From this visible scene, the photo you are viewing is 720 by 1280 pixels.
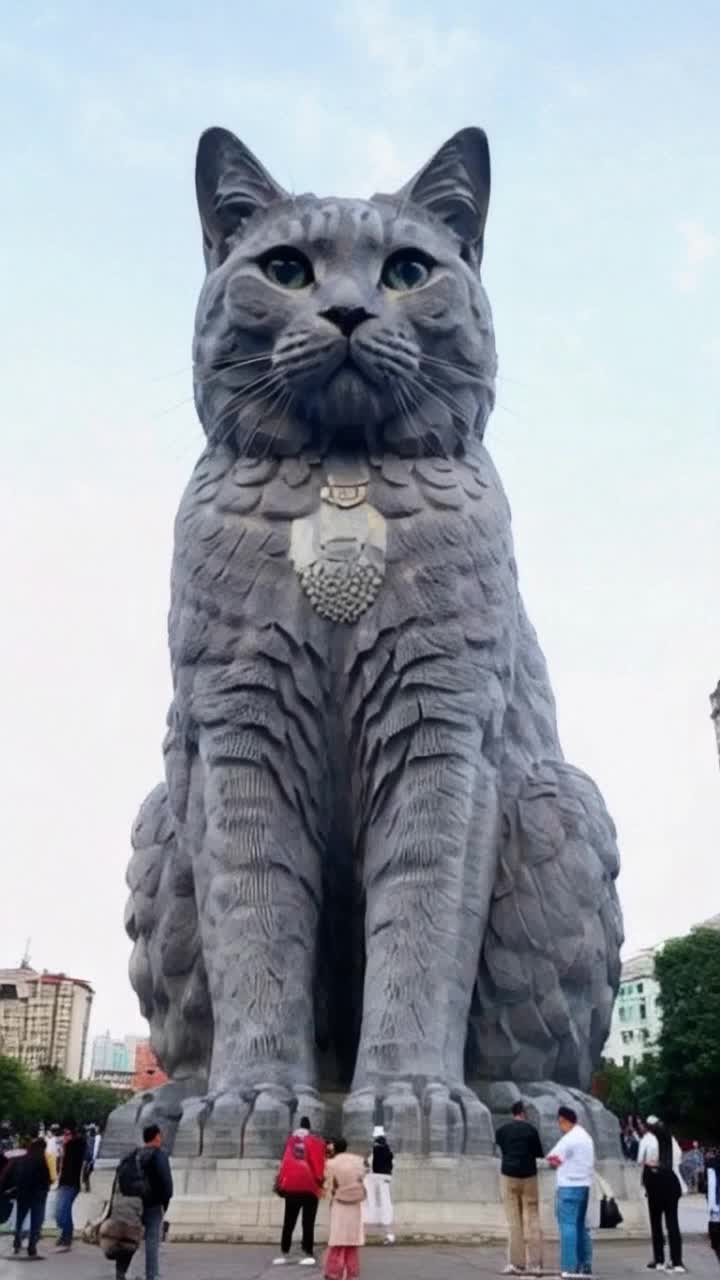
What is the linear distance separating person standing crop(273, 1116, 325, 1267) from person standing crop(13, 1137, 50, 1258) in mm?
2307

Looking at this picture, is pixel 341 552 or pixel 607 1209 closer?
pixel 607 1209

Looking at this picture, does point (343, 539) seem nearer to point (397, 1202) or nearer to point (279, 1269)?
point (397, 1202)

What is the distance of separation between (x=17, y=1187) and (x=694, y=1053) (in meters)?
33.0

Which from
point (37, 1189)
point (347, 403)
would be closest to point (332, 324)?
point (347, 403)

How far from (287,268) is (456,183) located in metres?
1.59

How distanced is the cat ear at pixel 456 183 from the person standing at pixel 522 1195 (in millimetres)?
6227

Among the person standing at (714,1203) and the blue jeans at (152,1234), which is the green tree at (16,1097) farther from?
the blue jeans at (152,1234)

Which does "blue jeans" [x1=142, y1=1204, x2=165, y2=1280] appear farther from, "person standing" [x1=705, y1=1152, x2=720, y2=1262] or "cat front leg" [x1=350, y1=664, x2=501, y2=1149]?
"person standing" [x1=705, y1=1152, x2=720, y2=1262]

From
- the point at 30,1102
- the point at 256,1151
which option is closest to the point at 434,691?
the point at 256,1151

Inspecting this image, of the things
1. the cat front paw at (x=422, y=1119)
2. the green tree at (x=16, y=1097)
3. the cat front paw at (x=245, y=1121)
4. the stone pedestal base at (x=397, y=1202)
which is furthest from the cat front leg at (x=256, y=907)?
the green tree at (x=16, y=1097)

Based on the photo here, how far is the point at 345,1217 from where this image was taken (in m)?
5.98

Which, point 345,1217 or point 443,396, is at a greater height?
point 443,396

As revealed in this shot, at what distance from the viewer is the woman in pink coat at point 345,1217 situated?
5.88 meters

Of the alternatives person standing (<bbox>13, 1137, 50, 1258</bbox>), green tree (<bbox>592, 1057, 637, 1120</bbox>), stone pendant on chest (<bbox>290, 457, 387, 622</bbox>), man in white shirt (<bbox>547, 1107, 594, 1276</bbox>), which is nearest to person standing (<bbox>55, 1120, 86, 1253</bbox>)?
person standing (<bbox>13, 1137, 50, 1258</bbox>)
